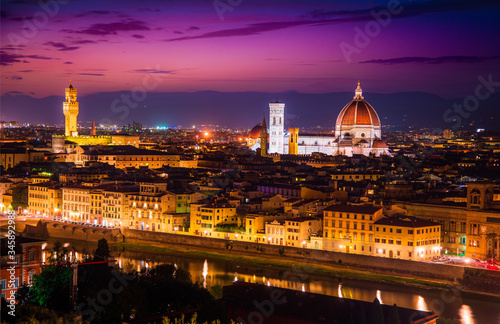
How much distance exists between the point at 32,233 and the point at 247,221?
329 inches

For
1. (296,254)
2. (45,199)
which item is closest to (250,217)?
(296,254)

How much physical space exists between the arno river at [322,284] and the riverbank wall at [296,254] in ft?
1.75

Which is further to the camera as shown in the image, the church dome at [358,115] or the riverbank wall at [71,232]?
the church dome at [358,115]

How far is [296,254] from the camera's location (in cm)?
2339

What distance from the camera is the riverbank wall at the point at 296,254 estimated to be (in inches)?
797

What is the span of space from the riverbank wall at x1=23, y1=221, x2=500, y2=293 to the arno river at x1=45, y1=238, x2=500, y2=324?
532 mm

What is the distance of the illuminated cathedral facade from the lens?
53.5m

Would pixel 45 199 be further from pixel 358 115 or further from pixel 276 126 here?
pixel 358 115

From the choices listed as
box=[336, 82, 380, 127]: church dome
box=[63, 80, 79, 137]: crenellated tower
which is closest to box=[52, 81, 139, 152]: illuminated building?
box=[63, 80, 79, 137]: crenellated tower

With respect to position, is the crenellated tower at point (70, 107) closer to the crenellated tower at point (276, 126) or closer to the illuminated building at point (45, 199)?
the crenellated tower at point (276, 126)

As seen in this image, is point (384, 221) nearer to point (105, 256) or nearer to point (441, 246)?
point (441, 246)

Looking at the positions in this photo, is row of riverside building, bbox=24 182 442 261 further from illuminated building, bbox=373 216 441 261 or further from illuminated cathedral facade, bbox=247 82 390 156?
illuminated cathedral facade, bbox=247 82 390 156

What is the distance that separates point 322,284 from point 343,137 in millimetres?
34034

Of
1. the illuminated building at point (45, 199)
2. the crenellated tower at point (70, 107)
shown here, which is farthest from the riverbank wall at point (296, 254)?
the crenellated tower at point (70, 107)
